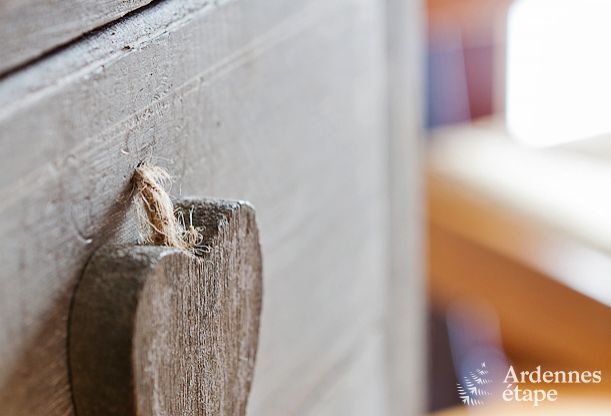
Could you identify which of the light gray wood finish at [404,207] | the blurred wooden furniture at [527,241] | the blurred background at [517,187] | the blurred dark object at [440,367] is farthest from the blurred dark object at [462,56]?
the light gray wood finish at [404,207]

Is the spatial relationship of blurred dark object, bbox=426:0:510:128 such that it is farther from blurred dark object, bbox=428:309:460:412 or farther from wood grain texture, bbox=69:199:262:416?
wood grain texture, bbox=69:199:262:416

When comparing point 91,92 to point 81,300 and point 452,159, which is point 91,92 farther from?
point 452,159

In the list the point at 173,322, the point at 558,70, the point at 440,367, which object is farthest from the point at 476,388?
the point at 558,70

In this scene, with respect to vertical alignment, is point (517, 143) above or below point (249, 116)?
below

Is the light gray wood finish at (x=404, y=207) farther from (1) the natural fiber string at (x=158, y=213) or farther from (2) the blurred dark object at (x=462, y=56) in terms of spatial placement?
(2) the blurred dark object at (x=462, y=56)

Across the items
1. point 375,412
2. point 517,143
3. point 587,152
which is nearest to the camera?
point 375,412

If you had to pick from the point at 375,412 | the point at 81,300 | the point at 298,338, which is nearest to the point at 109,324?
the point at 81,300

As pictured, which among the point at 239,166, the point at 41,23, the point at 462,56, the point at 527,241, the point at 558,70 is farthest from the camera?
the point at 462,56

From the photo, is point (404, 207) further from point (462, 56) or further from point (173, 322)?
point (462, 56)
